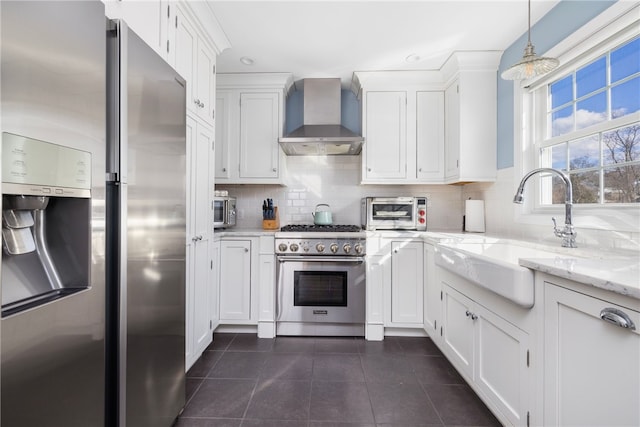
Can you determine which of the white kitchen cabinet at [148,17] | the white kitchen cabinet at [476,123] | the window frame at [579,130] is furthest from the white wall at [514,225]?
the white kitchen cabinet at [148,17]

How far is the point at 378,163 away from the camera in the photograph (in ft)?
9.58

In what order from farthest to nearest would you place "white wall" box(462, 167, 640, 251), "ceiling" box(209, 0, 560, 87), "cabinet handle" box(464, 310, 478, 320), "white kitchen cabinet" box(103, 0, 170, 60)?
"ceiling" box(209, 0, 560, 87) < "cabinet handle" box(464, 310, 478, 320) < "white wall" box(462, 167, 640, 251) < "white kitchen cabinet" box(103, 0, 170, 60)

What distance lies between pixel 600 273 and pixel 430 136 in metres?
2.19

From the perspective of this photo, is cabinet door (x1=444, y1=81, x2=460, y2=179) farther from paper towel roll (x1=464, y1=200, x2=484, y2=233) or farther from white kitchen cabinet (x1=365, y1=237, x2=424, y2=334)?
white kitchen cabinet (x1=365, y1=237, x2=424, y2=334)

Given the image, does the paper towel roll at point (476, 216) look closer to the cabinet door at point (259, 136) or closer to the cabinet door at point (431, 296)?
the cabinet door at point (431, 296)

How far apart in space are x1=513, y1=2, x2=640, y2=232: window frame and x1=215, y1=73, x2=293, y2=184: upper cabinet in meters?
2.08

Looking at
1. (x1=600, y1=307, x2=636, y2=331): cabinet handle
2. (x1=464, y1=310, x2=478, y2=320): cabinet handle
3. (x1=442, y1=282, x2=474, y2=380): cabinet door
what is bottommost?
(x1=442, y1=282, x2=474, y2=380): cabinet door

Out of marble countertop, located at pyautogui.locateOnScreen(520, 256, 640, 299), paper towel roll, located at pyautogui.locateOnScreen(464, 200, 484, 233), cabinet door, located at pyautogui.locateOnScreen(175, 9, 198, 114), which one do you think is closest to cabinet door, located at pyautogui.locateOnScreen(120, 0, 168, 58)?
cabinet door, located at pyautogui.locateOnScreen(175, 9, 198, 114)

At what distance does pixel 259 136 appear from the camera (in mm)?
2961

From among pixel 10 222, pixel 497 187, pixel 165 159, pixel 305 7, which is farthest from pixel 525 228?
pixel 10 222

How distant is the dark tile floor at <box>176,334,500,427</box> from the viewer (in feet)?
5.24

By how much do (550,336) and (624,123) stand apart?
1297mm

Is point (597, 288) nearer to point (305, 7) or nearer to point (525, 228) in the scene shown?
point (525, 228)

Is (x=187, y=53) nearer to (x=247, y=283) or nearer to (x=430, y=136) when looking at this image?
(x=247, y=283)
